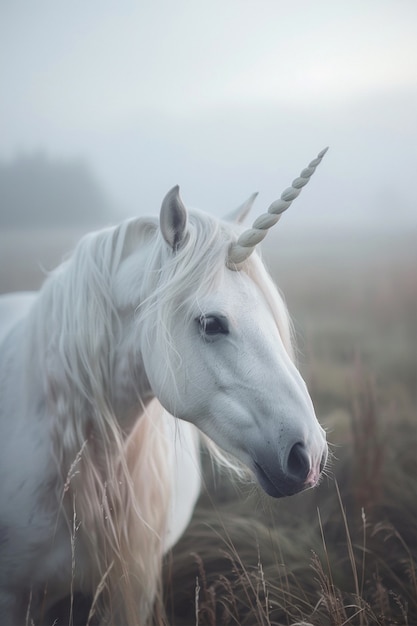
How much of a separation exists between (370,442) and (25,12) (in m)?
2.40

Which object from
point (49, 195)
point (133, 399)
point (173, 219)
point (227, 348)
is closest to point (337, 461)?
point (133, 399)

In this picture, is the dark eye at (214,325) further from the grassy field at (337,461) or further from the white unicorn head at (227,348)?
the grassy field at (337,461)

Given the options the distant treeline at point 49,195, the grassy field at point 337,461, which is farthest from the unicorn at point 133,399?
the distant treeline at point 49,195

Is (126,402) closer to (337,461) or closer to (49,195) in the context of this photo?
(337,461)

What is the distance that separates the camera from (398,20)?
76.9 inches

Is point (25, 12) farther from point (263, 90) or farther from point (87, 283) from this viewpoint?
point (87, 283)

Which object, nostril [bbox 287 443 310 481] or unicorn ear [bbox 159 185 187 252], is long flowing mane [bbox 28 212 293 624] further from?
nostril [bbox 287 443 310 481]

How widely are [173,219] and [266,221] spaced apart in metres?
0.21

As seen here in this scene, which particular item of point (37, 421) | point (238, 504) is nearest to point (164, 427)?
point (37, 421)

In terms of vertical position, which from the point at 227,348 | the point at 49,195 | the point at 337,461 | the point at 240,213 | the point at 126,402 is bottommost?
the point at 337,461

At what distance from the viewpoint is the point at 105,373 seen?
3.92ft

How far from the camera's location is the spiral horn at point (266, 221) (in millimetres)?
1000

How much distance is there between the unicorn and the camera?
3.22ft

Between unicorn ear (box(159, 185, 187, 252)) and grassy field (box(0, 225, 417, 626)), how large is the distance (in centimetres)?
96
